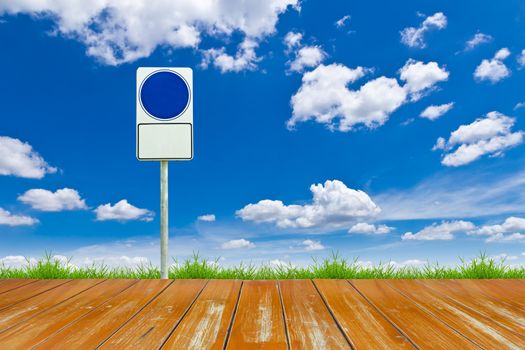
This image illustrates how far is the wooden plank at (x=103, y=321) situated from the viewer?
1875mm

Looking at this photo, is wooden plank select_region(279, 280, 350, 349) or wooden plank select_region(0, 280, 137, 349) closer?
wooden plank select_region(279, 280, 350, 349)

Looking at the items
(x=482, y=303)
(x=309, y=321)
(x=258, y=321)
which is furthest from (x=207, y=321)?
(x=482, y=303)

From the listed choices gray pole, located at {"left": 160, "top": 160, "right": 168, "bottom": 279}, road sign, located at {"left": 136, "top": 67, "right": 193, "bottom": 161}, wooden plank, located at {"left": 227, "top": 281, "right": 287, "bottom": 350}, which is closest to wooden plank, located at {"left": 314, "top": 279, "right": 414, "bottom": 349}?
wooden plank, located at {"left": 227, "top": 281, "right": 287, "bottom": 350}

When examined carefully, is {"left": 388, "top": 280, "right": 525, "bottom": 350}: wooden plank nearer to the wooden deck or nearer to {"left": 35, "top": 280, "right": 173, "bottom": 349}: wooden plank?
the wooden deck

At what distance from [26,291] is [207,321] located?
160 centimetres

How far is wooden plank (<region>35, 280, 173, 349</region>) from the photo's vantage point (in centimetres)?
188

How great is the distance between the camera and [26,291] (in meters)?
2.98

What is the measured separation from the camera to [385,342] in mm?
1846

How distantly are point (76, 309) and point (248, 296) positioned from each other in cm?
100

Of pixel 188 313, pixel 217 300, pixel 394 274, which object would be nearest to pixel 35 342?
pixel 188 313

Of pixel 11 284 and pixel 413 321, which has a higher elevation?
pixel 11 284

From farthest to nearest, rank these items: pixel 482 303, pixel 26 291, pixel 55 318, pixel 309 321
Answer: pixel 26 291, pixel 482 303, pixel 55 318, pixel 309 321

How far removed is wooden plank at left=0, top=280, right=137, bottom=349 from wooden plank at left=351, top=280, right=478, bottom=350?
1646 mm

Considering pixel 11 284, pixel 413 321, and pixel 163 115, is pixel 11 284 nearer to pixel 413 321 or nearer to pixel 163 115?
pixel 163 115
